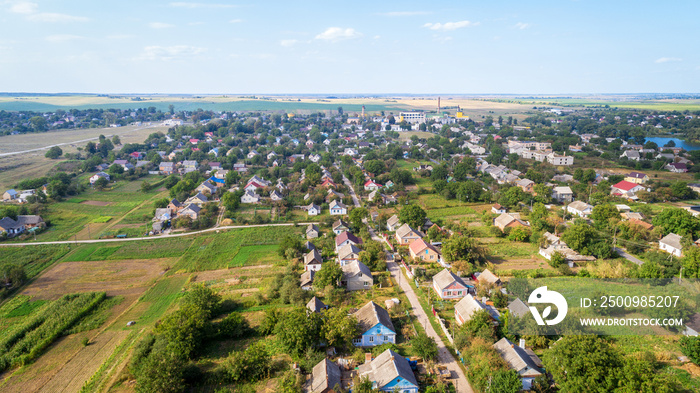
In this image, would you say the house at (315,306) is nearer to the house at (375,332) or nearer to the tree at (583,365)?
the house at (375,332)

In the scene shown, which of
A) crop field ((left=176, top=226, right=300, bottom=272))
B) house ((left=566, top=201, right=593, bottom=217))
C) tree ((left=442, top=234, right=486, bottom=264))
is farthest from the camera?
house ((left=566, top=201, right=593, bottom=217))

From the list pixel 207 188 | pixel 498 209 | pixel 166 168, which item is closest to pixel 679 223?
pixel 498 209

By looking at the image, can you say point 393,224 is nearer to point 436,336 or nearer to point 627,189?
point 436,336

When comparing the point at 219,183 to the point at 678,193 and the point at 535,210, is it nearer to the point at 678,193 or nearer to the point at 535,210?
the point at 535,210

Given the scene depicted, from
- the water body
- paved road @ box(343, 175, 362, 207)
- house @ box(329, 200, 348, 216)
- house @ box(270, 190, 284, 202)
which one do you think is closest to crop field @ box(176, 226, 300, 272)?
house @ box(329, 200, 348, 216)

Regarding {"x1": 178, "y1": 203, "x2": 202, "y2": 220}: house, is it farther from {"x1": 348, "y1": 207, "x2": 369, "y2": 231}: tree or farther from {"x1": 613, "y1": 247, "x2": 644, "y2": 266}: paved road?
{"x1": 613, "y1": 247, "x2": 644, "y2": 266}: paved road

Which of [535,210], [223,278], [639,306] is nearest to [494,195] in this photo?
[535,210]
